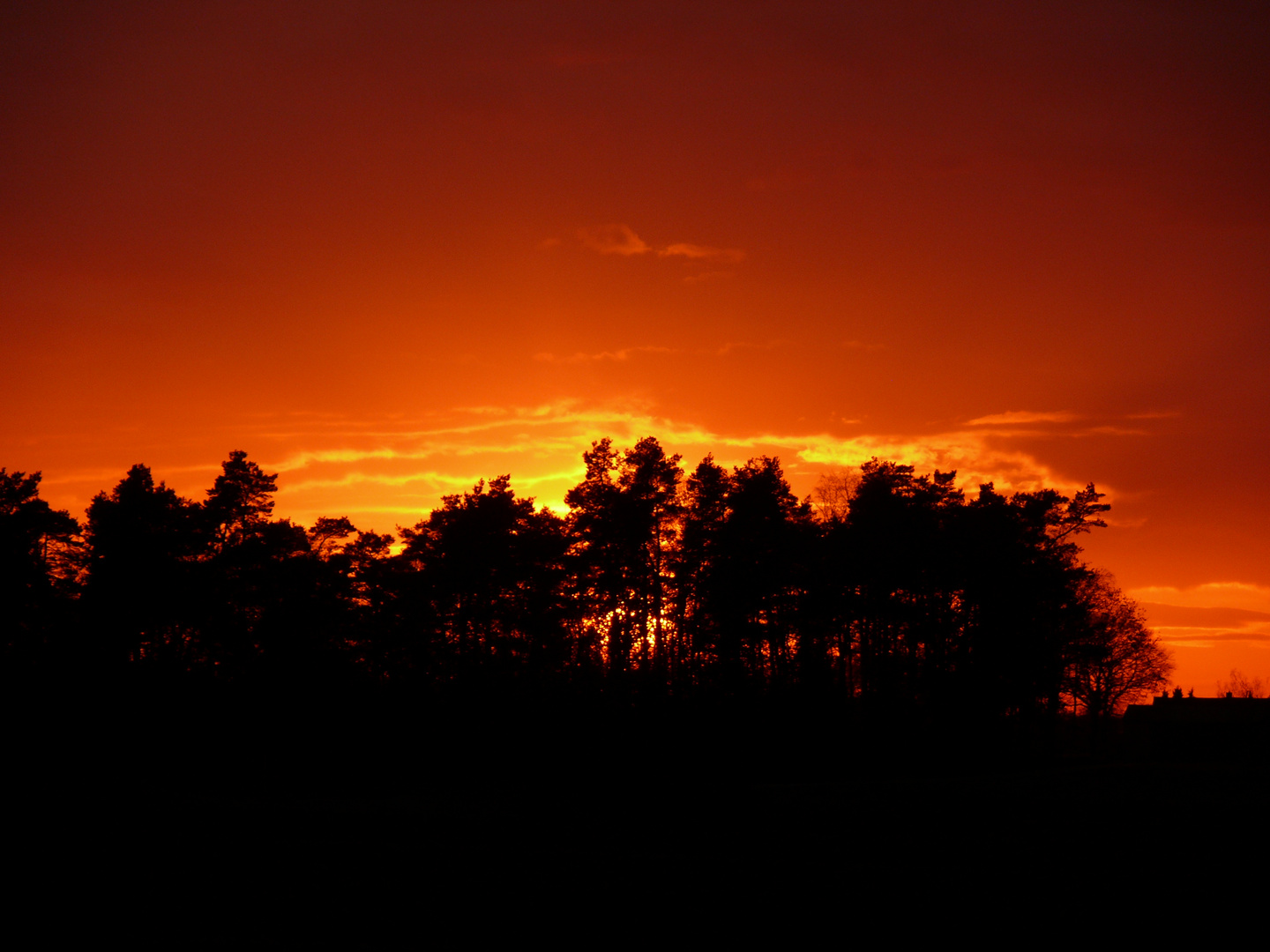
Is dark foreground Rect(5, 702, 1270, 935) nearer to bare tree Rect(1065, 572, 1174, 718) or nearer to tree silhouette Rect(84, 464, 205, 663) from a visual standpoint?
tree silhouette Rect(84, 464, 205, 663)

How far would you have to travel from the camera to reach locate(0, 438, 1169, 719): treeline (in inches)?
1623

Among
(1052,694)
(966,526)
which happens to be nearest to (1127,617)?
(1052,694)

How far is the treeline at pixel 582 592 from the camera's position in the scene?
135ft

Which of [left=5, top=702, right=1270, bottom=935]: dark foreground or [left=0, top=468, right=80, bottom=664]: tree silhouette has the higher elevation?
[left=0, top=468, right=80, bottom=664]: tree silhouette

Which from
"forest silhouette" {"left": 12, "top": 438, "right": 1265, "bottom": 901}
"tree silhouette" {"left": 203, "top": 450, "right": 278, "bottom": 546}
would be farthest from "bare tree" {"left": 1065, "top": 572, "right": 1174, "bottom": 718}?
"tree silhouette" {"left": 203, "top": 450, "right": 278, "bottom": 546}

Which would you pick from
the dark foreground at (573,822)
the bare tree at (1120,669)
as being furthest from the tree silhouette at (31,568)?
the bare tree at (1120,669)

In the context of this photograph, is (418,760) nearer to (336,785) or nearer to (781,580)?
(336,785)

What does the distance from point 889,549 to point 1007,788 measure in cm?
1657

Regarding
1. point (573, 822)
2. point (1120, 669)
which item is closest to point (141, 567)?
point (573, 822)

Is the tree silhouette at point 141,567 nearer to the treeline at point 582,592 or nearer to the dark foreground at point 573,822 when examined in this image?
the treeline at point 582,592

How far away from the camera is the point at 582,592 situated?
43.6 metres

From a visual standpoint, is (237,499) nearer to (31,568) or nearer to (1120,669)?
(31,568)

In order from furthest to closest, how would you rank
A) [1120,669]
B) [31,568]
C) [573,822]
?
1. [1120,669]
2. [31,568]
3. [573,822]

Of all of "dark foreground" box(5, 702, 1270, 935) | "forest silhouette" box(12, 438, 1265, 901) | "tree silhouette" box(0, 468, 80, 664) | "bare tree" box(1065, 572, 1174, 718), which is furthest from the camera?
"bare tree" box(1065, 572, 1174, 718)
